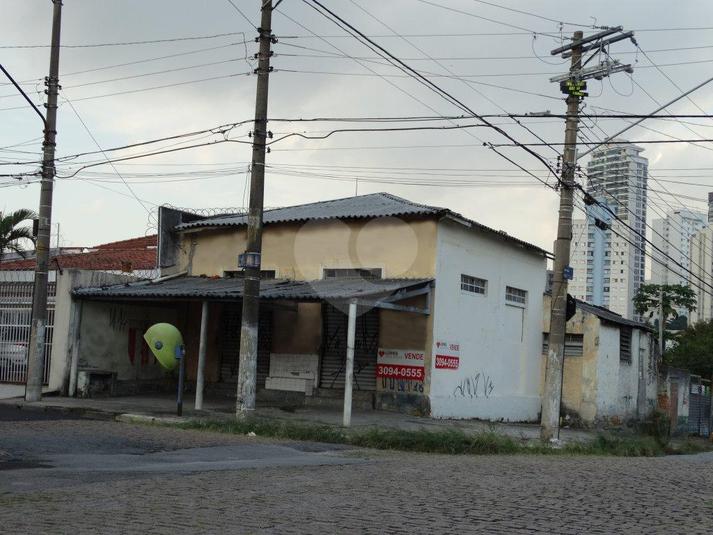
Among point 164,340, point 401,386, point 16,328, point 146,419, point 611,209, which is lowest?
point 146,419

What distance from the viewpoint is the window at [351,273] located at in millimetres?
22609

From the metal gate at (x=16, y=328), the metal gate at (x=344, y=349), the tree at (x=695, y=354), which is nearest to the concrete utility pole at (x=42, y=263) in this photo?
the metal gate at (x=16, y=328)

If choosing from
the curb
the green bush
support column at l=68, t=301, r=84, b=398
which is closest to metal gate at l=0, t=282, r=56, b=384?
support column at l=68, t=301, r=84, b=398

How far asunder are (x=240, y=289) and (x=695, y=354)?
46.6 meters

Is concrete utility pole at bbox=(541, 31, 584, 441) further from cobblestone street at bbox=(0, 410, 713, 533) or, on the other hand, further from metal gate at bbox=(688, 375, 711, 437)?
metal gate at bbox=(688, 375, 711, 437)

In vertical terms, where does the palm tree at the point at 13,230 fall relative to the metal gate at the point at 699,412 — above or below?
above

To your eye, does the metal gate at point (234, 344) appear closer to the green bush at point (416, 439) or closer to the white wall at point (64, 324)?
the white wall at point (64, 324)

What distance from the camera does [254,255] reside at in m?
17.4

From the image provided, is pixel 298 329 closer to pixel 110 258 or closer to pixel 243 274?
pixel 243 274

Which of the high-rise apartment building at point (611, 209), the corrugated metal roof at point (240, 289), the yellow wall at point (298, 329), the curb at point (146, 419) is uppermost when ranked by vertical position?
the high-rise apartment building at point (611, 209)

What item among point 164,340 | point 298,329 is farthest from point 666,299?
point 164,340

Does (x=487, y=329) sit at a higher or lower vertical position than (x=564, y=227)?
lower

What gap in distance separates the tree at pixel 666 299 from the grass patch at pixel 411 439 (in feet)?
148

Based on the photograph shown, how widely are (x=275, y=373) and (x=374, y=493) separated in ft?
49.3
